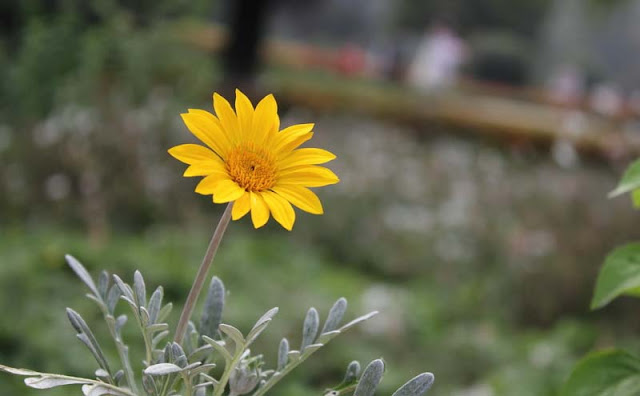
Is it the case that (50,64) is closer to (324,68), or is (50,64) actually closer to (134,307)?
(134,307)

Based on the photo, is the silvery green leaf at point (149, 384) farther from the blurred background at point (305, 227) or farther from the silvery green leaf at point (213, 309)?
the blurred background at point (305, 227)

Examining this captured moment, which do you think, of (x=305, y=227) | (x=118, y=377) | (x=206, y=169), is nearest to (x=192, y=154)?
(x=206, y=169)

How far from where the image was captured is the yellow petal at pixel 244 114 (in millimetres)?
784

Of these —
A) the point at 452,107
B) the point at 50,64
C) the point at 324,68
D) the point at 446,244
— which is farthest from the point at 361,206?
the point at 324,68

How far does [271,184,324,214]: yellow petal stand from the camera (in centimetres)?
77

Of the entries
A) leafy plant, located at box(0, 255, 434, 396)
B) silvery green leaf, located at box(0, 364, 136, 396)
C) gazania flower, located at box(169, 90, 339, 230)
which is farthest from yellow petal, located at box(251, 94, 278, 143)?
silvery green leaf, located at box(0, 364, 136, 396)

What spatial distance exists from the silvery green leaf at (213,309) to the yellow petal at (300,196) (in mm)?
175

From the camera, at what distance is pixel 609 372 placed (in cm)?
96

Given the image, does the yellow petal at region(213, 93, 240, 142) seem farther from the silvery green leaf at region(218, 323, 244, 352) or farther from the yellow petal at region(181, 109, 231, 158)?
the silvery green leaf at region(218, 323, 244, 352)

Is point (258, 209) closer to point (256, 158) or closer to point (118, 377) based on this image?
point (256, 158)

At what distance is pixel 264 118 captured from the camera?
2.57 feet

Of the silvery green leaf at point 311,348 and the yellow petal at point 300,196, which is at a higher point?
the yellow petal at point 300,196

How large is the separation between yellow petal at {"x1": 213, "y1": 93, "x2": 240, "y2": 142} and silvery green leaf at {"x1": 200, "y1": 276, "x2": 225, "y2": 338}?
0.63 feet

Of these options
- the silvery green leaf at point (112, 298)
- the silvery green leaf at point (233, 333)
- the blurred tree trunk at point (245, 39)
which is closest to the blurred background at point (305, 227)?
the silvery green leaf at point (112, 298)
